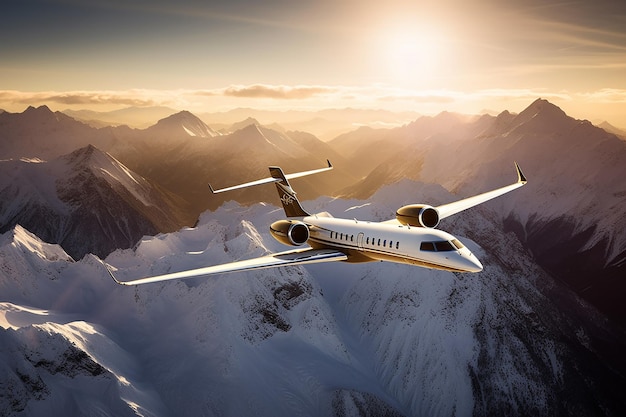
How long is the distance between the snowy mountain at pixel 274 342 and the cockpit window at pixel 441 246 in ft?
289

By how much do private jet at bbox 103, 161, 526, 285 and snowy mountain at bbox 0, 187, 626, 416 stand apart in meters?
72.7

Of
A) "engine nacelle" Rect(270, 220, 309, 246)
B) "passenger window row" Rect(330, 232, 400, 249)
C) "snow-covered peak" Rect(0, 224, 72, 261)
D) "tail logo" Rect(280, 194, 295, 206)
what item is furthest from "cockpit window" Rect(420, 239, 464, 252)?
"snow-covered peak" Rect(0, 224, 72, 261)

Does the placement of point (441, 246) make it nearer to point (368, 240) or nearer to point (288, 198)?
point (368, 240)

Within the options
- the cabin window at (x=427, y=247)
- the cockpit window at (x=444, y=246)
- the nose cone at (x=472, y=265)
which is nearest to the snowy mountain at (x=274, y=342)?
the cabin window at (x=427, y=247)

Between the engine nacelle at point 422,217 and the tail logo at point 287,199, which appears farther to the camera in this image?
the tail logo at point 287,199

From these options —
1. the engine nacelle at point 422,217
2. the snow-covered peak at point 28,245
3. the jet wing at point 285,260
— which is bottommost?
the snow-covered peak at point 28,245

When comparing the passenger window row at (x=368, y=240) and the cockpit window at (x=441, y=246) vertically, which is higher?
the cockpit window at (x=441, y=246)

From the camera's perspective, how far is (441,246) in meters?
44.1

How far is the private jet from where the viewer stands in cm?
4388

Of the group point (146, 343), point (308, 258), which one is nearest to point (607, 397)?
point (146, 343)

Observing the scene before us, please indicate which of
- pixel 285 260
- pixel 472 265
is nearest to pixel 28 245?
pixel 285 260

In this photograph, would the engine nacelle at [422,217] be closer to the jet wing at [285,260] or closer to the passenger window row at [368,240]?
the passenger window row at [368,240]

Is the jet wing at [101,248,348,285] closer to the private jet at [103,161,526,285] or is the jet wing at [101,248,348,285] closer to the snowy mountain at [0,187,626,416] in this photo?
the private jet at [103,161,526,285]

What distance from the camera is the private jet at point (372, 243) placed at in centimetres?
4388
